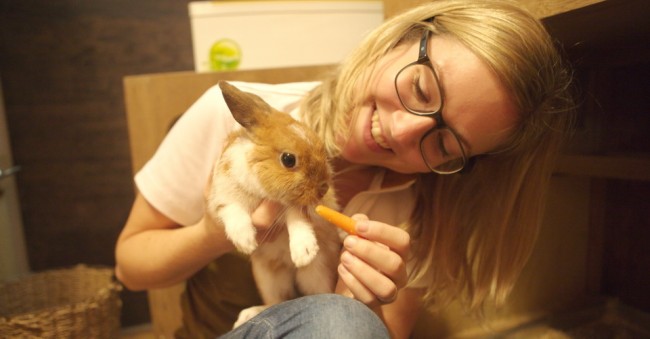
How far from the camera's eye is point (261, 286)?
1016mm

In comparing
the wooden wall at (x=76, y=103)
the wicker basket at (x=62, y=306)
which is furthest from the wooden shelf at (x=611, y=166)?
the wooden wall at (x=76, y=103)

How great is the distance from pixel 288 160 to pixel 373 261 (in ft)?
0.88

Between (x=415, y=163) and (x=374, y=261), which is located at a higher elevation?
(x=415, y=163)

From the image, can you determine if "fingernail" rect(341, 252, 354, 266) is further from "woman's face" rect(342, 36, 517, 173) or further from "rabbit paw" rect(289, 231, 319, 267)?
"woman's face" rect(342, 36, 517, 173)

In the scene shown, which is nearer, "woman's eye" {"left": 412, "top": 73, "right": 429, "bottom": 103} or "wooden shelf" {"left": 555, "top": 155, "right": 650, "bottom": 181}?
"woman's eye" {"left": 412, "top": 73, "right": 429, "bottom": 103}

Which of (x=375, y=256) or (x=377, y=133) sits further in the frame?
(x=377, y=133)

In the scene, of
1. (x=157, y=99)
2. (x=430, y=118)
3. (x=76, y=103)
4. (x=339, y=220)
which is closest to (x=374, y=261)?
(x=339, y=220)

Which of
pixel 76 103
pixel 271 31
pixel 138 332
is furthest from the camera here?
pixel 138 332

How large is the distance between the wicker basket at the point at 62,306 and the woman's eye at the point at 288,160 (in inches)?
45.2

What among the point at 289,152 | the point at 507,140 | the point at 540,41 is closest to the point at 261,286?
the point at 289,152

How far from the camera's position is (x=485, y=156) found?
3.85 feet

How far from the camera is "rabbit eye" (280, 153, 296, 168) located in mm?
812

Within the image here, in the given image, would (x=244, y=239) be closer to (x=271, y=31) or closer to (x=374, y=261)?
(x=374, y=261)

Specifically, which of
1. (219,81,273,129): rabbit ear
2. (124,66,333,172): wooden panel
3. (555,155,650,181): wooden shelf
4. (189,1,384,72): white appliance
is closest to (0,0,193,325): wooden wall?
(189,1,384,72): white appliance
